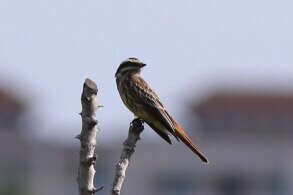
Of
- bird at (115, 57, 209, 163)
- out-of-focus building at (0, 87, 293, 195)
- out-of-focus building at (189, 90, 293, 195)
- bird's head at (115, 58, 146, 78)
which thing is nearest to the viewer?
bird at (115, 57, 209, 163)

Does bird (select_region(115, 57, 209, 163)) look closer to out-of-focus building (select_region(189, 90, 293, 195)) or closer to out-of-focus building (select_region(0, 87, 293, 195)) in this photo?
out-of-focus building (select_region(0, 87, 293, 195))

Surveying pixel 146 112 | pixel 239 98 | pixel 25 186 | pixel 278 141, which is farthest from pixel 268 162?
pixel 146 112

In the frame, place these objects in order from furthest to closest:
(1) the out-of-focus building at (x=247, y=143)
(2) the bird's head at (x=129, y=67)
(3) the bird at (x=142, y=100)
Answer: (1) the out-of-focus building at (x=247, y=143) → (2) the bird's head at (x=129, y=67) → (3) the bird at (x=142, y=100)

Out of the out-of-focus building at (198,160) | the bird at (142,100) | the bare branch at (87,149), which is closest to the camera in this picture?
the bare branch at (87,149)

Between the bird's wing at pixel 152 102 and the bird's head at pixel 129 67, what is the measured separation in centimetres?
10

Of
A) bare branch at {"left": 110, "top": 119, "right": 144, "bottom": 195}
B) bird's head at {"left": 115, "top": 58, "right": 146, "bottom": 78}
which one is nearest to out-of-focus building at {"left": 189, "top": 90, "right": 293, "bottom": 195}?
bird's head at {"left": 115, "top": 58, "right": 146, "bottom": 78}

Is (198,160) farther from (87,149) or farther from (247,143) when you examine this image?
(87,149)

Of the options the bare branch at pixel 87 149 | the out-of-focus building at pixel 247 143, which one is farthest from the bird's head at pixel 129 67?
the out-of-focus building at pixel 247 143

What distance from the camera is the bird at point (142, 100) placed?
1095cm

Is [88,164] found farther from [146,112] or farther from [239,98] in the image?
[239,98]

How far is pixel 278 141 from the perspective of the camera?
89.3 m

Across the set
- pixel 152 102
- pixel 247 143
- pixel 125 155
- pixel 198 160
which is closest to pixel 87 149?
pixel 125 155

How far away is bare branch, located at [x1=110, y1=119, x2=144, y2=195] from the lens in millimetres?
7406

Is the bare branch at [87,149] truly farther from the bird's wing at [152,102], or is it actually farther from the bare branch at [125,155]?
the bird's wing at [152,102]
